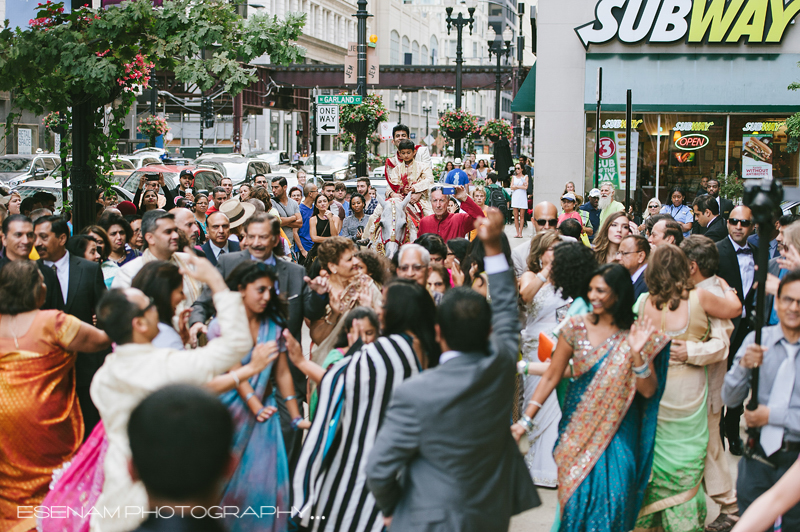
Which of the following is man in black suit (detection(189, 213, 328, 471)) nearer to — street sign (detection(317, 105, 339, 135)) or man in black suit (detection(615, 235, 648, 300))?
man in black suit (detection(615, 235, 648, 300))

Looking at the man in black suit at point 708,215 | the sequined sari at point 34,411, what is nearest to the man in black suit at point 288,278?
the sequined sari at point 34,411

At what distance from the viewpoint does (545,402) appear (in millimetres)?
6156

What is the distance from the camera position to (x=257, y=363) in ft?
13.0

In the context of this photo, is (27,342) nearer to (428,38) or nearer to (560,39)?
(560,39)

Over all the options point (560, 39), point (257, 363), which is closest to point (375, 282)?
point (257, 363)

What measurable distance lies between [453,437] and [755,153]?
19.9 meters

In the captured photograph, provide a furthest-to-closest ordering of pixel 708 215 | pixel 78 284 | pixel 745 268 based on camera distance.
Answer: pixel 708 215 → pixel 745 268 → pixel 78 284

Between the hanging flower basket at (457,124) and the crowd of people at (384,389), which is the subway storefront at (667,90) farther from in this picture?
the crowd of people at (384,389)

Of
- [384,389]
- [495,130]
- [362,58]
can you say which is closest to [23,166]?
[362,58]

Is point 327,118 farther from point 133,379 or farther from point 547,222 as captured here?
point 133,379

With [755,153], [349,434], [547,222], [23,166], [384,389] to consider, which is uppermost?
[755,153]

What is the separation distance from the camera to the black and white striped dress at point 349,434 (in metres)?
3.75

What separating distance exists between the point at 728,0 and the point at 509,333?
61.7ft

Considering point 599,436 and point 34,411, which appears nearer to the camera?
point 599,436
